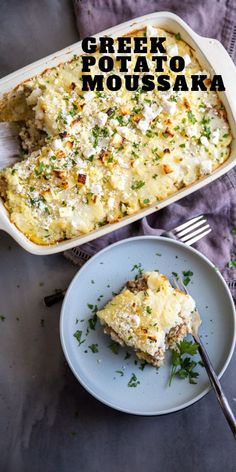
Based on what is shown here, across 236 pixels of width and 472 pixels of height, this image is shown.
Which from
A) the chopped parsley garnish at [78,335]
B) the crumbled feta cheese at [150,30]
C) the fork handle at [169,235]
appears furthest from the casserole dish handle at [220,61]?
the chopped parsley garnish at [78,335]

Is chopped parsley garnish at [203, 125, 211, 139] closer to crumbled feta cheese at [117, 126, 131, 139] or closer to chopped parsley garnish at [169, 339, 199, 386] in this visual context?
crumbled feta cheese at [117, 126, 131, 139]

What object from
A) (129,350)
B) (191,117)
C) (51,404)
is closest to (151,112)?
(191,117)

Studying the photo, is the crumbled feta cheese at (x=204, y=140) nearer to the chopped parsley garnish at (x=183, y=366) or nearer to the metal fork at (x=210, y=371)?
the metal fork at (x=210, y=371)

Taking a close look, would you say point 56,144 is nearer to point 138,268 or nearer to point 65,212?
point 65,212

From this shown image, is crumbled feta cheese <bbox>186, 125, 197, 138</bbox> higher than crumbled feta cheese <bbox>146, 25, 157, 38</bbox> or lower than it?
lower

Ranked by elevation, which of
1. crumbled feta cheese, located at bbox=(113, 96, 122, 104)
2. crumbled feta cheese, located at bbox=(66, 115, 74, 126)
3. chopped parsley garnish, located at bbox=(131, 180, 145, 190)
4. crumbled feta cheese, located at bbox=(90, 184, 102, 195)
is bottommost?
chopped parsley garnish, located at bbox=(131, 180, 145, 190)

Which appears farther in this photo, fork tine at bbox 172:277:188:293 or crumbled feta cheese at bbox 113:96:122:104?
fork tine at bbox 172:277:188:293

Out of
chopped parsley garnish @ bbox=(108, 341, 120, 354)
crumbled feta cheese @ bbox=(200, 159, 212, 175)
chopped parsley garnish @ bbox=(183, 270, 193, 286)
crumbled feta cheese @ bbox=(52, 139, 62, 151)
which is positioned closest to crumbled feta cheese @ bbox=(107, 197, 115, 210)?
crumbled feta cheese @ bbox=(52, 139, 62, 151)

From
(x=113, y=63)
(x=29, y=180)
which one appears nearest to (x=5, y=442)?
(x=29, y=180)
